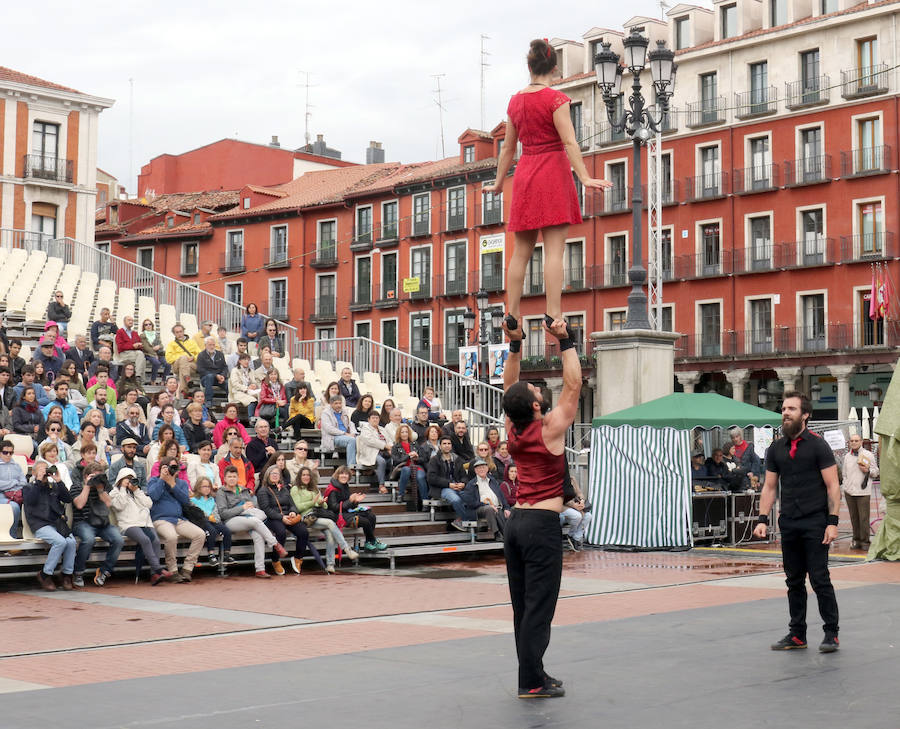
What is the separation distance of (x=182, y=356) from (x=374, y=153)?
2352 inches

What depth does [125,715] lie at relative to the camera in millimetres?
7008

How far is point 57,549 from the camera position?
14.5 m

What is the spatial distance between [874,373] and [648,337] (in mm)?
33459

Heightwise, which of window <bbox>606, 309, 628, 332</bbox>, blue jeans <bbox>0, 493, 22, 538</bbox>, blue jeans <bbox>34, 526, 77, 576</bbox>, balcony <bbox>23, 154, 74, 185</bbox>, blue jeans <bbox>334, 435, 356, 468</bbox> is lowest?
blue jeans <bbox>34, 526, 77, 576</bbox>

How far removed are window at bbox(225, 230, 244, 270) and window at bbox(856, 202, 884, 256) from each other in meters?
35.3

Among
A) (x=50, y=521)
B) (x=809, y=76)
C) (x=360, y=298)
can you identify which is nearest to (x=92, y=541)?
(x=50, y=521)

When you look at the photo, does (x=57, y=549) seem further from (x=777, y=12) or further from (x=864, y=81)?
(x=777, y=12)

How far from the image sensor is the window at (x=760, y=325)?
173ft

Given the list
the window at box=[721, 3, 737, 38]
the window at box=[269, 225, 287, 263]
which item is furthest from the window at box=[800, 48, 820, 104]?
the window at box=[269, 225, 287, 263]

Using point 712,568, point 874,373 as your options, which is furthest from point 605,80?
point 874,373

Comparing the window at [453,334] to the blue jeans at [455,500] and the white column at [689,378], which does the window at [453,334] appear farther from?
the blue jeans at [455,500]

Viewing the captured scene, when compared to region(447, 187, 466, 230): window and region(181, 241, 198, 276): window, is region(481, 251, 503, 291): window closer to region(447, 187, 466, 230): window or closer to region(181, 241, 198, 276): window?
region(447, 187, 466, 230): window

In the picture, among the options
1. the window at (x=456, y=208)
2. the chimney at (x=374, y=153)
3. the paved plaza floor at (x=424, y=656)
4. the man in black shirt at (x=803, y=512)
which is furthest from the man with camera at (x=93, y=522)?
the chimney at (x=374, y=153)

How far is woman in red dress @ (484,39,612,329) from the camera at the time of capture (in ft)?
25.2
